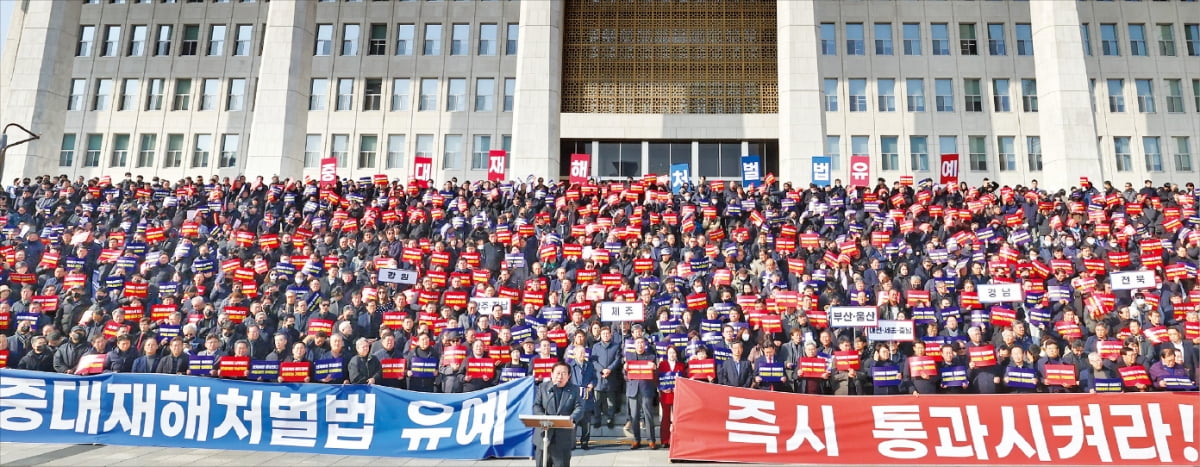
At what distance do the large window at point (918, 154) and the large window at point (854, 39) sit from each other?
556cm

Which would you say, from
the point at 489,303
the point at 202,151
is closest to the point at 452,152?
the point at 202,151

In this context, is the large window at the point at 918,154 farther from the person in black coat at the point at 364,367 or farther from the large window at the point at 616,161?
the person in black coat at the point at 364,367

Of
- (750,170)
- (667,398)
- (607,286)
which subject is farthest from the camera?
(750,170)

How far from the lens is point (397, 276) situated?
16844 mm

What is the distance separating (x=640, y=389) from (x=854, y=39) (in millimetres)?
33989

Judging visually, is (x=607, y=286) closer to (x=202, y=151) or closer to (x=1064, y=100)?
(x=1064, y=100)

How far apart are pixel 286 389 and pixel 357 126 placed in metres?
32.1

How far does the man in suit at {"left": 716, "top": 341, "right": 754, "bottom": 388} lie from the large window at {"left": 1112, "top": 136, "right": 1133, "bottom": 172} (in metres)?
37.1

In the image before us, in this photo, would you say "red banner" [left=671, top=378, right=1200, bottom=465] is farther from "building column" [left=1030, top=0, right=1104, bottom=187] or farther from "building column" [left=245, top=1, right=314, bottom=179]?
"building column" [left=245, top=1, right=314, bottom=179]

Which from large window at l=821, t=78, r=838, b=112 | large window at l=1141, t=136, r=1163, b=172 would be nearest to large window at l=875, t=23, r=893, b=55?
large window at l=821, t=78, r=838, b=112

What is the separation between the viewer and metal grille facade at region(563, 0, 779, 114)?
128ft

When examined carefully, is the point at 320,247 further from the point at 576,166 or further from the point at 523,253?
the point at 576,166

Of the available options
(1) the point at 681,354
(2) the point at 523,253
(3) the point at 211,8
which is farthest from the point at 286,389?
(3) the point at 211,8

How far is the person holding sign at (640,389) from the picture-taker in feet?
38.9
